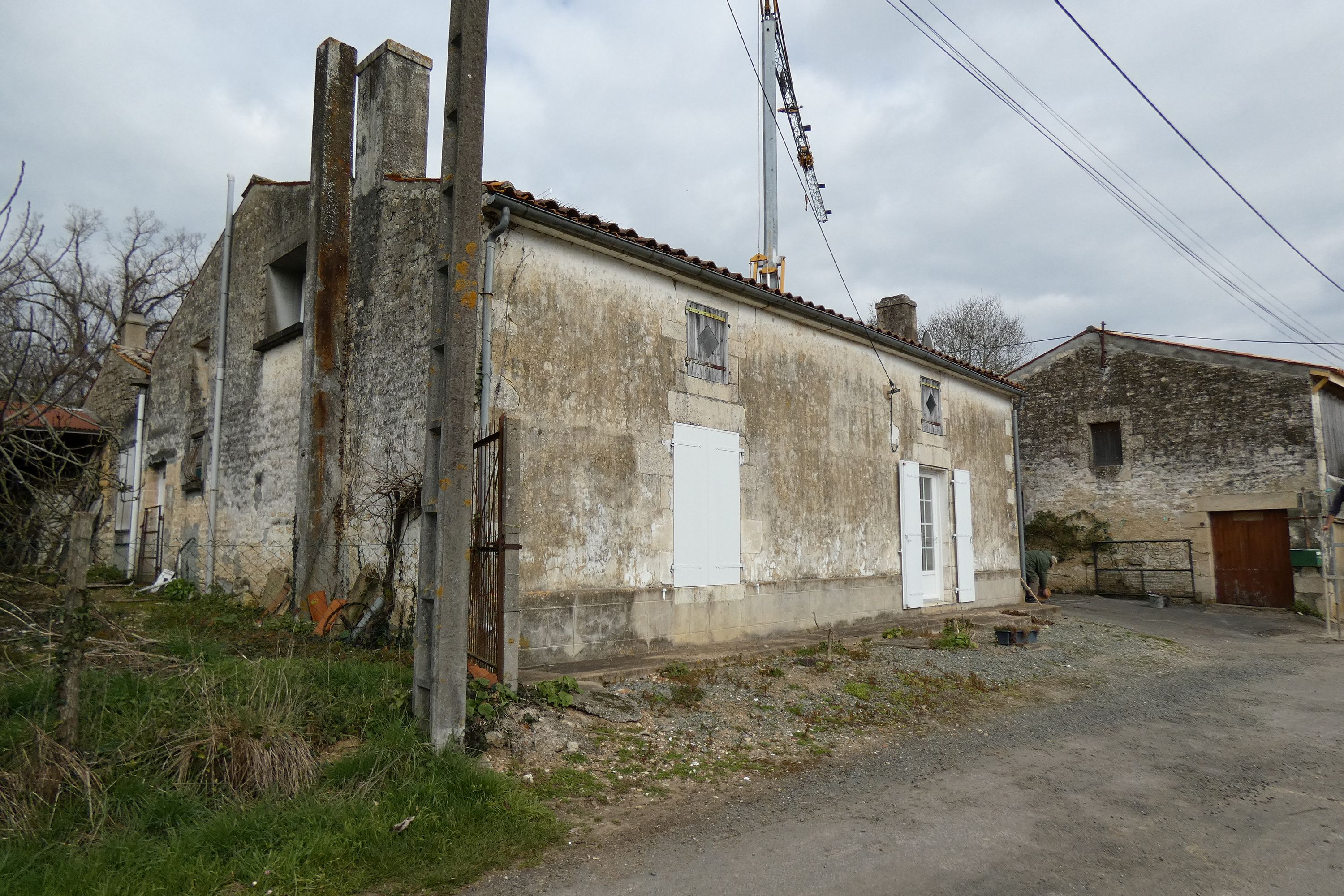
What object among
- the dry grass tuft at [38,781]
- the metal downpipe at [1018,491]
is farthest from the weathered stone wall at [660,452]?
the metal downpipe at [1018,491]

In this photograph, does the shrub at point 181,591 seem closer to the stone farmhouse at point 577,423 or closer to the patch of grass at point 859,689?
the stone farmhouse at point 577,423

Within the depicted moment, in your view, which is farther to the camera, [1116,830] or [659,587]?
[659,587]

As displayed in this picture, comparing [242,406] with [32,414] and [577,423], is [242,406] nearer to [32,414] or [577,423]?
[577,423]

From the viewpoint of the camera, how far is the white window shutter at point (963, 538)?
12344 mm

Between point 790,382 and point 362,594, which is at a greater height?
point 790,382

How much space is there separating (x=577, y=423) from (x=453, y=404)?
281cm

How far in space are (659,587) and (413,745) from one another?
381 centimetres

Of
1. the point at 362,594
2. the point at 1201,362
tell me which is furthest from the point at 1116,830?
the point at 1201,362

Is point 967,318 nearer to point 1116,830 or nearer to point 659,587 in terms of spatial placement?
point 659,587

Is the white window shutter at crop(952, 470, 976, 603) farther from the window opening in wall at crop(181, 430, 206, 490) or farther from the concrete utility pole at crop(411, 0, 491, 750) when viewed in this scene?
the window opening in wall at crop(181, 430, 206, 490)

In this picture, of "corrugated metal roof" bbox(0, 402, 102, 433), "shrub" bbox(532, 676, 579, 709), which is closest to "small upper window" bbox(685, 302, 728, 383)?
"shrub" bbox(532, 676, 579, 709)

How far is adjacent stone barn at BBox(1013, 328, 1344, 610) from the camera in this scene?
47.9ft

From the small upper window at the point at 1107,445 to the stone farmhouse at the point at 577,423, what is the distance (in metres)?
7.26

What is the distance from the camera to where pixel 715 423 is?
8648 millimetres
